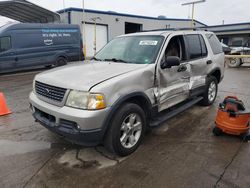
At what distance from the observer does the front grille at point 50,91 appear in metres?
2.82

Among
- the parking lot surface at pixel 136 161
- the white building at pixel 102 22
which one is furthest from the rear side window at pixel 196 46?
the white building at pixel 102 22

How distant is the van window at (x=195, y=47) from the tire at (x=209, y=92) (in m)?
0.76

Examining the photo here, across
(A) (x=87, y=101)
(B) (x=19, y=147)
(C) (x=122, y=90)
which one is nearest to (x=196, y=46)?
(C) (x=122, y=90)

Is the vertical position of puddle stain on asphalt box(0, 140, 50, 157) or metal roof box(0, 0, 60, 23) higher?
metal roof box(0, 0, 60, 23)

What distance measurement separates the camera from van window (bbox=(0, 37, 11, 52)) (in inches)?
407

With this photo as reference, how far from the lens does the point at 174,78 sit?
3.86 m

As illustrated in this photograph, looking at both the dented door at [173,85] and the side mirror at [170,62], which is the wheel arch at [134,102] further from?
the side mirror at [170,62]

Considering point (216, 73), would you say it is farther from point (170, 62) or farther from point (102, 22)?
point (102, 22)

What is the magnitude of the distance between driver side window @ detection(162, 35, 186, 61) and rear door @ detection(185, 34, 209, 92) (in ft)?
0.51

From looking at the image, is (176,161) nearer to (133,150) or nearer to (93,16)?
(133,150)

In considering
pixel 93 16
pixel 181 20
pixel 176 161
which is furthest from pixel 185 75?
pixel 181 20

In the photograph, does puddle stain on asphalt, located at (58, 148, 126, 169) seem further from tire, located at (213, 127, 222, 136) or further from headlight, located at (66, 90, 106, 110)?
tire, located at (213, 127, 222, 136)

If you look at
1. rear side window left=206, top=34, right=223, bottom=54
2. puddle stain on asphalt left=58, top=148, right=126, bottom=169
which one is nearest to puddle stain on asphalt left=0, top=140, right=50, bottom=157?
puddle stain on asphalt left=58, top=148, right=126, bottom=169

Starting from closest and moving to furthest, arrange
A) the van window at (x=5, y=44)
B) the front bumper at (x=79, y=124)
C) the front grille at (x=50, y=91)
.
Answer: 1. the front bumper at (x=79, y=124)
2. the front grille at (x=50, y=91)
3. the van window at (x=5, y=44)
